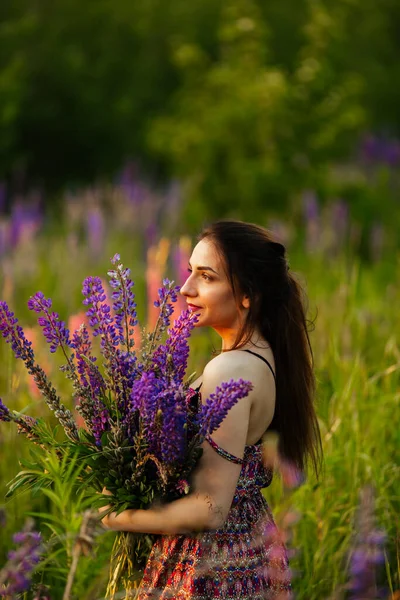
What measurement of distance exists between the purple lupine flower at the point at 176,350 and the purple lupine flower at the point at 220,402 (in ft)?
0.58

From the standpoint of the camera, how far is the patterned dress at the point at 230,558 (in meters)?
2.12

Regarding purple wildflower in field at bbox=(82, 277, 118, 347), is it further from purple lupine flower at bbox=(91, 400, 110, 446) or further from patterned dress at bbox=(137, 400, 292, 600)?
patterned dress at bbox=(137, 400, 292, 600)

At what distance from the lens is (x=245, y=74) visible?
953 centimetres

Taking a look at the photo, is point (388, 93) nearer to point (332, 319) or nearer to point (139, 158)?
point (139, 158)

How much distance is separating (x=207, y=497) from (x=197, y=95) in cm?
877

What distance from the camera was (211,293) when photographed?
7.43 feet

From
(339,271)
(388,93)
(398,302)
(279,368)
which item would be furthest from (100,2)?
(279,368)

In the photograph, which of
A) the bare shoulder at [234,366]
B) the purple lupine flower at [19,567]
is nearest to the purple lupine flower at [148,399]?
the bare shoulder at [234,366]

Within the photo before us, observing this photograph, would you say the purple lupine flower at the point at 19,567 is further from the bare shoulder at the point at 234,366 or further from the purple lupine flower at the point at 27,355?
the bare shoulder at the point at 234,366

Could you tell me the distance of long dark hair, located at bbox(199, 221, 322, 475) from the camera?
2.29 metres

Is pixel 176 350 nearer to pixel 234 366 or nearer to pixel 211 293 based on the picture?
pixel 234 366

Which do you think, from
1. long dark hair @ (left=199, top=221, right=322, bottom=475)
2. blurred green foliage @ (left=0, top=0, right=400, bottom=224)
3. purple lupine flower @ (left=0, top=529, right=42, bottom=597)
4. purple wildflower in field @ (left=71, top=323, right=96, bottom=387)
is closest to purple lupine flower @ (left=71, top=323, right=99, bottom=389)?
purple wildflower in field @ (left=71, top=323, right=96, bottom=387)

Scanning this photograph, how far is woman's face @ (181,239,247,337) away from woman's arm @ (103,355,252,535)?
0.26 meters

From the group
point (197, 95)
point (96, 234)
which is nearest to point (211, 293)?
point (96, 234)
